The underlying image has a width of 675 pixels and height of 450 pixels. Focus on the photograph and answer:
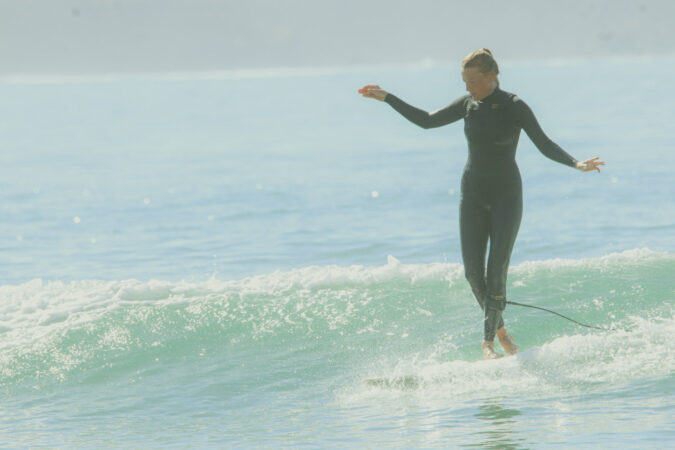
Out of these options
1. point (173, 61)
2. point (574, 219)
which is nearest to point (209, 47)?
point (173, 61)

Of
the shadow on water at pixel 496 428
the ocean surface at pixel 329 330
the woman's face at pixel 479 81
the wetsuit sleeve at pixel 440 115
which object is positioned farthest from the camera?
the wetsuit sleeve at pixel 440 115

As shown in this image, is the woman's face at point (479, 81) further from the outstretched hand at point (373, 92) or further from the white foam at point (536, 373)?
the white foam at point (536, 373)

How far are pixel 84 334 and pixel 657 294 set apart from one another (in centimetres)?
479

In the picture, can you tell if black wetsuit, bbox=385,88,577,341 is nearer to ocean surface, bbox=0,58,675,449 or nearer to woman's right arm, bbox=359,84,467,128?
woman's right arm, bbox=359,84,467,128

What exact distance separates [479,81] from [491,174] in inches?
23.1

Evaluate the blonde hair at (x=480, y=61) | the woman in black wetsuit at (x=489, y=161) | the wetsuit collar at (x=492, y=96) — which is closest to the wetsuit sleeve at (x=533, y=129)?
the woman in black wetsuit at (x=489, y=161)

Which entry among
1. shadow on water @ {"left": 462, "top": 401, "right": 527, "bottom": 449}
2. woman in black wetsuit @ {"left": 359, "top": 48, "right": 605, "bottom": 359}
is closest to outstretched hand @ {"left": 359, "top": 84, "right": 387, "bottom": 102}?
woman in black wetsuit @ {"left": 359, "top": 48, "right": 605, "bottom": 359}

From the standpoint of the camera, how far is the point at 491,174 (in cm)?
624

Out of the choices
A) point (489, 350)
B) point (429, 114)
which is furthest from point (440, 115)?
point (489, 350)

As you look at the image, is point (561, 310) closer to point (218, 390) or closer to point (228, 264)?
point (218, 390)

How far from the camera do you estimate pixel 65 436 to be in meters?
6.19

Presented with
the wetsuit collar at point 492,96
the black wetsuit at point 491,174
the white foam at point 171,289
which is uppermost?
the wetsuit collar at point 492,96

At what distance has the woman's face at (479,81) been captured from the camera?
6102mm

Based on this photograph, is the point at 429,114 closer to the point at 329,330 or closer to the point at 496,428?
the point at 496,428
